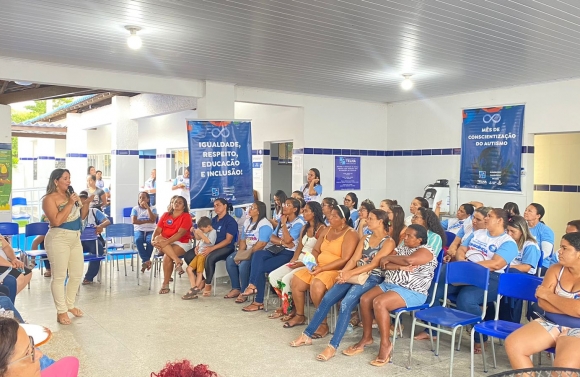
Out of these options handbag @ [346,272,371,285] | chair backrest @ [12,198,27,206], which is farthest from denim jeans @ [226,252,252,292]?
chair backrest @ [12,198,27,206]

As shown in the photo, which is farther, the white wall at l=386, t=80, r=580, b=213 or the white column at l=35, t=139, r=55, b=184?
the white column at l=35, t=139, r=55, b=184

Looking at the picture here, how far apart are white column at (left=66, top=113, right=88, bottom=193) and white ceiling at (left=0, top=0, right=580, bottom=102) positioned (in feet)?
24.6

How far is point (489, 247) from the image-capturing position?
4.48m

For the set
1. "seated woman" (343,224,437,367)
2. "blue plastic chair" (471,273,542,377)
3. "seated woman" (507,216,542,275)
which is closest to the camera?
"blue plastic chair" (471,273,542,377)

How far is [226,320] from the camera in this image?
204 inches

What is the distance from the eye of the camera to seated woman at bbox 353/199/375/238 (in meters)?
5.26

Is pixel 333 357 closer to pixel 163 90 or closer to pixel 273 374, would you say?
pixel 273 374

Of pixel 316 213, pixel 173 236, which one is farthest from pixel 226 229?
pixel 316 213

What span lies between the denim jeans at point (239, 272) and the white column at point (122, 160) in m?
4.48

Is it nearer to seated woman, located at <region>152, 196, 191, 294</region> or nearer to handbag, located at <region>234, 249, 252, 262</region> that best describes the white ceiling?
seated woman, located at <region>152, 196, 191, 294</region>

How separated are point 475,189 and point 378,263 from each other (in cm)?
429

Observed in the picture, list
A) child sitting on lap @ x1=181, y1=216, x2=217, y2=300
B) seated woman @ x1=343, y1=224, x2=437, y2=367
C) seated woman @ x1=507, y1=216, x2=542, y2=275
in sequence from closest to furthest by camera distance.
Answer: seated woman @ x1=343, y1=224, x2=437, y2=367, seated woman @ x1=507, y1=216, x2=542, y2=275, child sitting on lap @ x1=181, y1=216, x2=217, y2=300

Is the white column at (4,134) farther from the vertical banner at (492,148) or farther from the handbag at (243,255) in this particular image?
the vertical banner at (492,148)

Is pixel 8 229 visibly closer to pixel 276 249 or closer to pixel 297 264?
pixel 276 249
